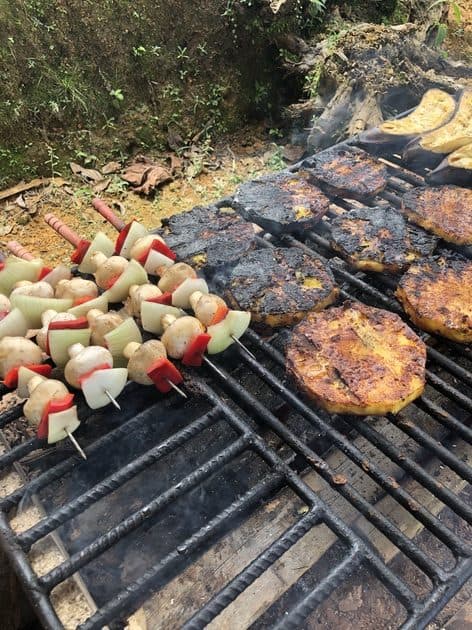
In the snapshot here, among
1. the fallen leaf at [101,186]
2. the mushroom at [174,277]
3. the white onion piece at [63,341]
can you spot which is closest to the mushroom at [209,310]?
the mushroom at [174,277]

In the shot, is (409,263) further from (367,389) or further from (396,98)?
(396,98)

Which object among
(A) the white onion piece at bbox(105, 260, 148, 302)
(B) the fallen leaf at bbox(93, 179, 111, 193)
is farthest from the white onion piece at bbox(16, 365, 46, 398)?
(B) the fallen leaf at bbox(93, 179, 111, 193)

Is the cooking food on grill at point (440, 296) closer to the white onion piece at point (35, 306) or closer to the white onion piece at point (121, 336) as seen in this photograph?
the white onion piece at point (121, 336)

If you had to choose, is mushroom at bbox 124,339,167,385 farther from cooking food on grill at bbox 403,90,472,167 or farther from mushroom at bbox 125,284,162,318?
cooking food on grill at bbox 403,90,472,167

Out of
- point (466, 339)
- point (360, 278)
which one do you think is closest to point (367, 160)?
point (360, 278)

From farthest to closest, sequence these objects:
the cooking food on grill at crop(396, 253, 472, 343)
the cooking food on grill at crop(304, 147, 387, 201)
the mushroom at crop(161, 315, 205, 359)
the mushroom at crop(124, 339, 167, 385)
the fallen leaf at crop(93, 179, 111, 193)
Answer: the fallen leaf at crop(93, 179, 111, 193) → the cooking food on grill at crop(304, 147, 387, 201) → the cooking food on grill at crop(396, 253, 472, 343) → the mushroom at crop(161, 315, 205, 359) → the mushroom at crop(124, 339, 167, 385)

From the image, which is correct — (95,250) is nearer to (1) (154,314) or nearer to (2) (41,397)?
(1) (154,314)
